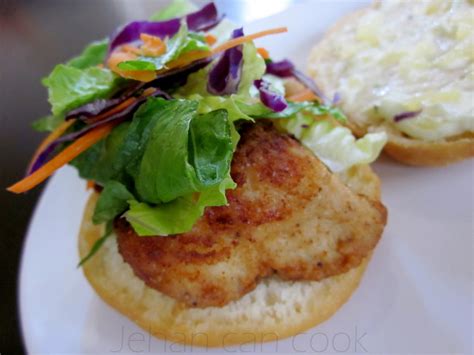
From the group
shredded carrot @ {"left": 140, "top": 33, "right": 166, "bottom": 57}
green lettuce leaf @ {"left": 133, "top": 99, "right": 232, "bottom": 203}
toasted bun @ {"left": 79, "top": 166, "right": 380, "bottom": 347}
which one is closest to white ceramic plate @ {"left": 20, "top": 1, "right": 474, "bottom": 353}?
toasted bun @ {"left": 79, "top": 166, "right": 380, "bottom": 347}

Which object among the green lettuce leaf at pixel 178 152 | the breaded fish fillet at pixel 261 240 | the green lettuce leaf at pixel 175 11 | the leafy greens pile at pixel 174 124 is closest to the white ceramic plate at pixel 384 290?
the breaded fish fillet at pixel 261 240

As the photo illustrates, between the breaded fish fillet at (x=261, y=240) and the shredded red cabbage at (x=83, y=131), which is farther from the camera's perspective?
the shredded red cabbage at (x=83, y=131)

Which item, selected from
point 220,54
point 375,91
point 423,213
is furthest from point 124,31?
point 423,213

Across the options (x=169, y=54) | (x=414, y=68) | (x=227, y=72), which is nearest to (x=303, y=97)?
(x=227, y=72)

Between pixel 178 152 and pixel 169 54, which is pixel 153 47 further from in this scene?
pixel 178 152

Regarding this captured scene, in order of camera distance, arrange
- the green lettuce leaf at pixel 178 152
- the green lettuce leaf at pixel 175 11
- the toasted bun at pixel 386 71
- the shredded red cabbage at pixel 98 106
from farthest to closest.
A: the green lettuce leaf at pixel 175 11, the toasted bun at pixel 386 71, the shredded red cabbage at pixel 98 106, the green lettuce leaf at pixel 178 152

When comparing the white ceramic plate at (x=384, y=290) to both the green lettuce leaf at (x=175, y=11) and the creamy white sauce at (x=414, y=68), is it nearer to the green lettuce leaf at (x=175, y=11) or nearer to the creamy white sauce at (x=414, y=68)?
the creamy white sauce at (x=414, y=68)

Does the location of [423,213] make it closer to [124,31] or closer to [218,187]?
[218,187]
